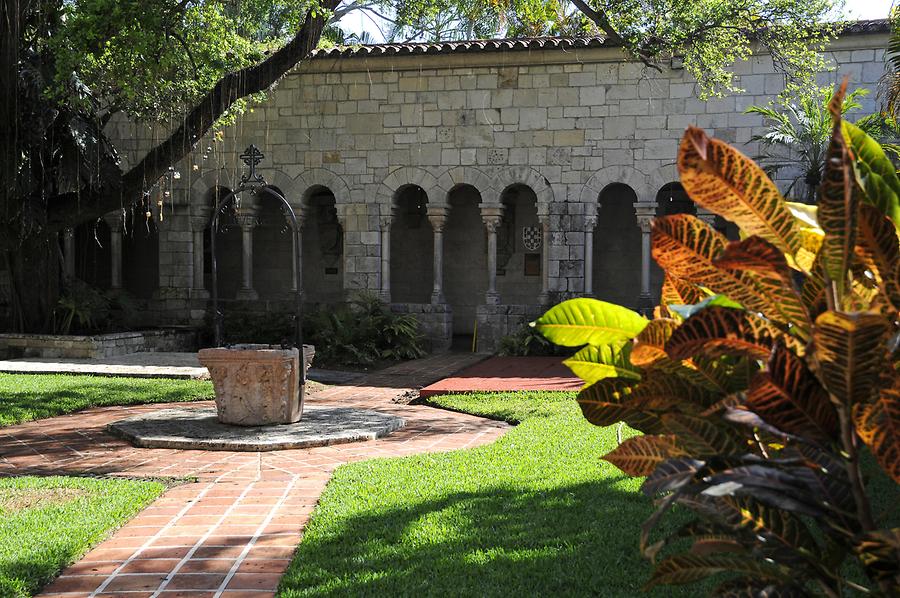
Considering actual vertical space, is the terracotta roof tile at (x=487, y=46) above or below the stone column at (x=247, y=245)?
above

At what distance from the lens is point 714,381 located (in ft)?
4.94

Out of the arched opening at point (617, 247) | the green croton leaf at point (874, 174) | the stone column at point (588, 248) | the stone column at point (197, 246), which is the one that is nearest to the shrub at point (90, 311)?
the stone column at point (197, 246)

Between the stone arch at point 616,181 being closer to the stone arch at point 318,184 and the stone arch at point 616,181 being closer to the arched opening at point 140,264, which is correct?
the stone arch at point 318,184

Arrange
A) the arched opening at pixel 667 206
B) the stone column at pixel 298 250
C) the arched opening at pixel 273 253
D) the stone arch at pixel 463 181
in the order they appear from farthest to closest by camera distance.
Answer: the arched opening at pixel 273 253 → the arched opening at pixel 667 206 → the stone arch at pixel 463 181 → the stone column at pixel 298 250

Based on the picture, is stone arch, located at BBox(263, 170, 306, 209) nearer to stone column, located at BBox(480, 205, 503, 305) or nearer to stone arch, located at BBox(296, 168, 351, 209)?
stone arch, located at BBox(296, 168, 351, 209)

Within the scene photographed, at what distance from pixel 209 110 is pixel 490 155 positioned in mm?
5159

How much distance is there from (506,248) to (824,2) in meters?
6.77

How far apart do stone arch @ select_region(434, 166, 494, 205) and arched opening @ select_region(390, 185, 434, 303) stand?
2444 mm

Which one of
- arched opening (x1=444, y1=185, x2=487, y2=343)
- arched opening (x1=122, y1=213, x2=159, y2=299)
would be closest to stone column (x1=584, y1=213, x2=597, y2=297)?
arched opening (x1=444, y1=185, x2=487, y2=343)

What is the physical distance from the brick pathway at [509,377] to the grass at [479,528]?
3.47 meters

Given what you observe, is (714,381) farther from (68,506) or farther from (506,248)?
(506,248)

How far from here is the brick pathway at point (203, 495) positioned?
140 inches

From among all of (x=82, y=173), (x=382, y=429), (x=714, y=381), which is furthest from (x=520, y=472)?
(x=82, y=173)

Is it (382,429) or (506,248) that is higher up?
(506,248)
